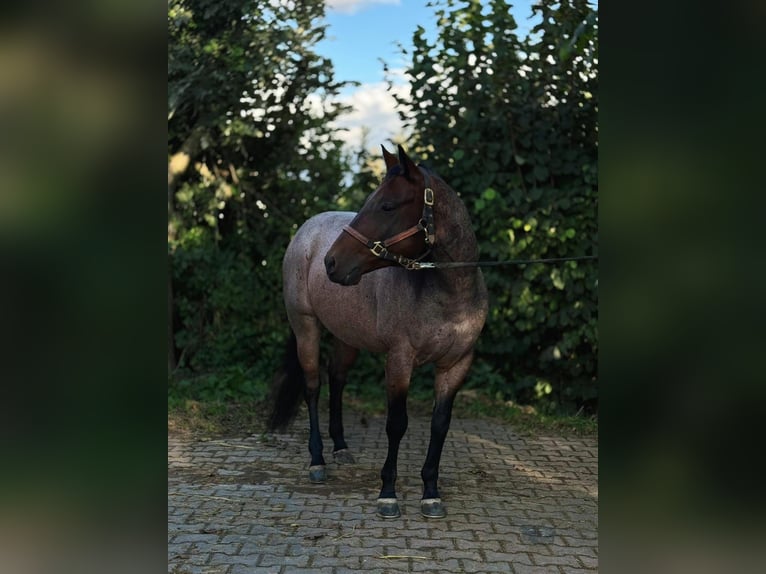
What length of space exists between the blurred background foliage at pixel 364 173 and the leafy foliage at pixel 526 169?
0.04 feet

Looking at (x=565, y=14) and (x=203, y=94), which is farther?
(x=203, y=94)

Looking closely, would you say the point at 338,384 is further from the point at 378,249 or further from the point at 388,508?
the point at 378,249

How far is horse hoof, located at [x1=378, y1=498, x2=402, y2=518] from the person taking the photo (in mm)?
4215

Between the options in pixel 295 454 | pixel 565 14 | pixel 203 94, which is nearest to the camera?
pixel 565 14

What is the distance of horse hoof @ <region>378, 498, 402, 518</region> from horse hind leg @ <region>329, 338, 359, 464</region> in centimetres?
126

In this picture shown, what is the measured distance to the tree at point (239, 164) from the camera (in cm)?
719

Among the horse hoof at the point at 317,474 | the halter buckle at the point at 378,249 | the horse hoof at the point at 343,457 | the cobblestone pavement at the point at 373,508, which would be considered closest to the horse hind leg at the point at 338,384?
the horse hoof at the point at 343,457

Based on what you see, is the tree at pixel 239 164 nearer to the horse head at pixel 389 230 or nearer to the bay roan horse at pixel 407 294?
the bay roan horse at pixel 407 294

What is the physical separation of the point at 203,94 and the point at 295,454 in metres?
3.59
